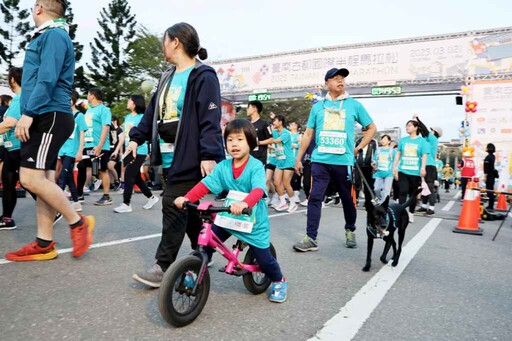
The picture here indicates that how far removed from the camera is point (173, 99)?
2.84 meters

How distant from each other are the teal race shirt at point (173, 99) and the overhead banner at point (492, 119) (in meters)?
17.7

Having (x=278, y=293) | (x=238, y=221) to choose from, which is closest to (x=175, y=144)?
(x=238, y=221)

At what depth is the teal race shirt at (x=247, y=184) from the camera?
259 cm

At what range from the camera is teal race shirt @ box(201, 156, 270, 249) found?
259cm

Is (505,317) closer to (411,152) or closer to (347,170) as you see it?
(347,170)

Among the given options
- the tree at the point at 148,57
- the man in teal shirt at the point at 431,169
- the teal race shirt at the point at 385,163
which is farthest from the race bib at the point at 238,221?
the tree at the point at 148,57

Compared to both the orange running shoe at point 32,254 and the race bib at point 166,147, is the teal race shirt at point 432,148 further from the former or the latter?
the orange running shoe at point 32,254

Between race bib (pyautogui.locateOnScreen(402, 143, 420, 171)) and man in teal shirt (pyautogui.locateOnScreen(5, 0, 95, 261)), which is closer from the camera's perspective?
man in teal shirt (pyautogui.locateOnScreen(5, 0, 95, 261))

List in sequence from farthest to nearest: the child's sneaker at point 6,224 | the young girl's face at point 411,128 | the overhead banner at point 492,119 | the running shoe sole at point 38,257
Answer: the overhead banner at point 492,119 → the young girl's face at point 411,128 → the child's sneaker at point 6,224 → the running shoe sole at point 38,257

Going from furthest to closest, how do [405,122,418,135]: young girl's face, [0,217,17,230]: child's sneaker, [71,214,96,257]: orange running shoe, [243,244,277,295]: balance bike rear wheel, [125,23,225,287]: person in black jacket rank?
[405,122,418,135]: young girl's face → [0,217,17,230]: child's sneaker → [71,214,96,257]: orange running shoe → [243,244,277,295]: balance bike rear wheel → [125,23,225,287]: person in black jacket

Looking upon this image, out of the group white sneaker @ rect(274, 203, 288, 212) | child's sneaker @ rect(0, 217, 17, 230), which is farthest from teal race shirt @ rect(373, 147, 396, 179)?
child's sneaker @ rect(0, 217, 17, 230)

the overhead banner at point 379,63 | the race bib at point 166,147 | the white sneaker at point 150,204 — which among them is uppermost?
the overhead banner at point 379,63

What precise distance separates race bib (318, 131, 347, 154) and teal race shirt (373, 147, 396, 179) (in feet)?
18.0

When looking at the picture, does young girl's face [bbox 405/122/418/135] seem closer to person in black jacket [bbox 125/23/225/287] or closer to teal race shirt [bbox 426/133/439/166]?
teal race shirt [bbox 426/133/439/166]
